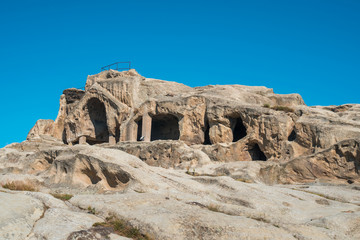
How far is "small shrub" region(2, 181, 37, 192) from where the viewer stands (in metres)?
16.7

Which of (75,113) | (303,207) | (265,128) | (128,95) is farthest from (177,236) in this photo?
(75,113)

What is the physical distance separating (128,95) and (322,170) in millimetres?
21620

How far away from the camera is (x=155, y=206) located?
44.5ft

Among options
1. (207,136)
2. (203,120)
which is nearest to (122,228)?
(203,120)

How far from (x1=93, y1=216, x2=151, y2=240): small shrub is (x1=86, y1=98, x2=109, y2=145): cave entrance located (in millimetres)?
37739

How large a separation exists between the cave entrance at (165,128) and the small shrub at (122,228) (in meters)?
30.9

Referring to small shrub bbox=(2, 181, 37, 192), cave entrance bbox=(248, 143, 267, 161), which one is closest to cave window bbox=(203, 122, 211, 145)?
cave entrance bbox=(248, 143, 267, 161)

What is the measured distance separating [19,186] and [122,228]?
651 centimetres

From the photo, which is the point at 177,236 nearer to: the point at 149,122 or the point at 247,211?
the point at 247,211

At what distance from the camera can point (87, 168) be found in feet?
62.5

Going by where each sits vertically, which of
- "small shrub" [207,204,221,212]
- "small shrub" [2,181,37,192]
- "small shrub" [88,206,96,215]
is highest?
"small shrub" [2,181,37,192]

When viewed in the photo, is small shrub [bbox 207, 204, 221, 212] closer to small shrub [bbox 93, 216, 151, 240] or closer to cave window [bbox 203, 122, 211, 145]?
small shrub [bbox 93, 216, 151, 240]

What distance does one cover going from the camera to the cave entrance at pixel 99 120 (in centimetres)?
5012

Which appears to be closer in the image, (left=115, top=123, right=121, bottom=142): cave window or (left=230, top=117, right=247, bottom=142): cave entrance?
(left=230, top=117, right=247, bottom=142): cave entrance
